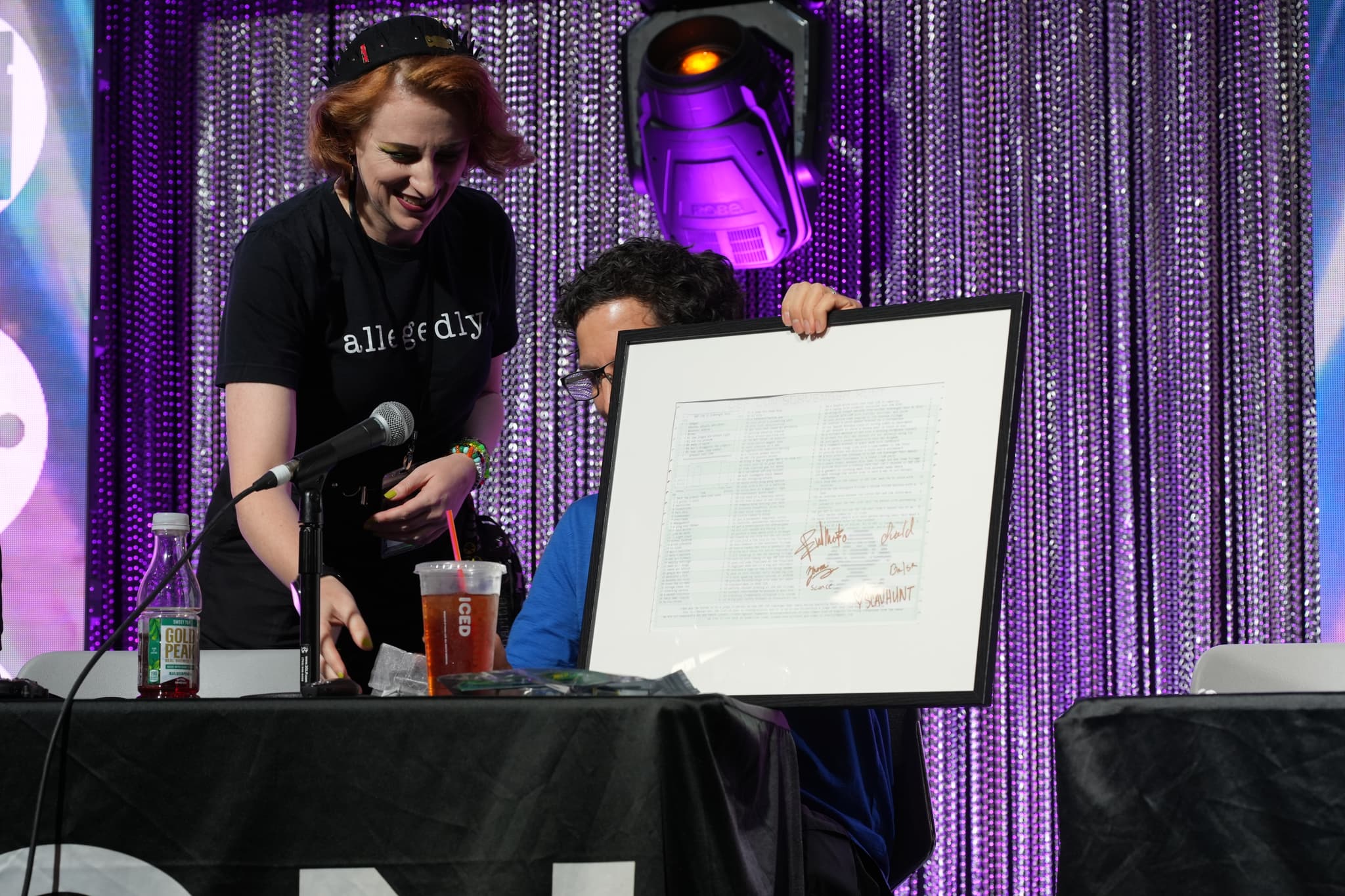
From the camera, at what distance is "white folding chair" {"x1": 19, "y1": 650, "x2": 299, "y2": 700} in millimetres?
1701

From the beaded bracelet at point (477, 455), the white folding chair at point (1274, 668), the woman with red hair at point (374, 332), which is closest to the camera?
the white folding chair at point (1274, 668)

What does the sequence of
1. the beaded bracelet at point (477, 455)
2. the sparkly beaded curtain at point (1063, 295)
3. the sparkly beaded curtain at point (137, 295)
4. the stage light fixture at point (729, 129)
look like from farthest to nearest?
the sparkly beaded curtain at point (137, 295) → the sparkly beaded curtain at point (1063, 295) → the stage light fixture at point (729, 129) → the beaded bracelet at point (477, 455)

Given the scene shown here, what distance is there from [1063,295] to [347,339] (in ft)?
6.17

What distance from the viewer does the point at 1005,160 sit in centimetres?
326

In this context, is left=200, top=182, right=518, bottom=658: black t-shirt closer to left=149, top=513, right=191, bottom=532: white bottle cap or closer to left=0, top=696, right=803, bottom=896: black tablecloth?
left=149, top=513, right=191, bottom=532: white bottle cap

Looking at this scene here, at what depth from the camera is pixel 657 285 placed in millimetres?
1673

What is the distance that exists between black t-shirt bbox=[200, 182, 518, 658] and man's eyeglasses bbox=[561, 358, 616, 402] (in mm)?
511

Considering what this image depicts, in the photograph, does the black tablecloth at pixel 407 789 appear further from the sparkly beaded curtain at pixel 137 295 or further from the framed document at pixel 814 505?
the sparkly beaded curtain at pixel 137 295

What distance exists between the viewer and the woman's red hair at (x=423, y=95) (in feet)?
6.11

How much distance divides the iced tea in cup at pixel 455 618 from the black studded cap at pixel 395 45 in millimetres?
932
